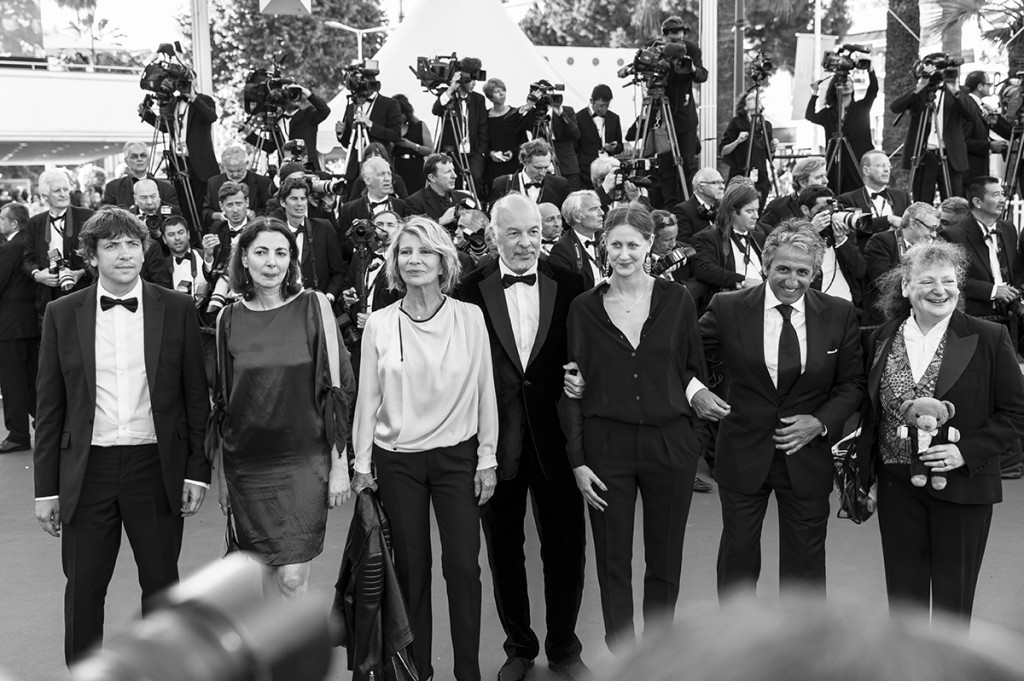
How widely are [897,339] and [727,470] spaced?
783 mm

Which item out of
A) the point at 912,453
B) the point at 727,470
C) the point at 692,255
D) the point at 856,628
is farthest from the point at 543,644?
the point at 856,628

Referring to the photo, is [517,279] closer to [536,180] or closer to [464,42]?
[536,180]

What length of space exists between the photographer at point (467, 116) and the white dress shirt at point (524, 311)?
223 inches

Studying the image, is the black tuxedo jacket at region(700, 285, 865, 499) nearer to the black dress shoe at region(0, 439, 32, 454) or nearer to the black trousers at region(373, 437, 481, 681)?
the black trousers at region(373, 437, 481, 681)

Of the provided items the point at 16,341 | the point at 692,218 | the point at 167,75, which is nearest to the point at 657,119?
the point at 692,218

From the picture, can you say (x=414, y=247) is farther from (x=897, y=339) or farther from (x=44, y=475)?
(x=897, y=339)

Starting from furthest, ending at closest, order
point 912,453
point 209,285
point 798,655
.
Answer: point 209,285 < point 912,453 < point 798,655

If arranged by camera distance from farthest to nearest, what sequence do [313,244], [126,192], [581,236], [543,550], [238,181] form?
1. [126,192]
2. [238,181]
3. [313,244]
4. [581,236]
5. [543,550]

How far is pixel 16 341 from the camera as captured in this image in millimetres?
8406

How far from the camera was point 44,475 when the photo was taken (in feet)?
13.1

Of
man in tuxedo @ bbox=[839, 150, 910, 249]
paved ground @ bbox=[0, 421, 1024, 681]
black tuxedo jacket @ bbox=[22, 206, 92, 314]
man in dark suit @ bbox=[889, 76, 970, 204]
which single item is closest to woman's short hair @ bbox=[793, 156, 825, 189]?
man in tuxedo @ bbox=[839, 150, 910, 249]

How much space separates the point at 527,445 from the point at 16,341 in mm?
5472

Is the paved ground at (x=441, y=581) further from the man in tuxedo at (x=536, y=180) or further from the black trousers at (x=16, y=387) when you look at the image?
the man in tuxedo at (x=536, y=180)

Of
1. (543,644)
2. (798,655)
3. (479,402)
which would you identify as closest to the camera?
(798,655)
